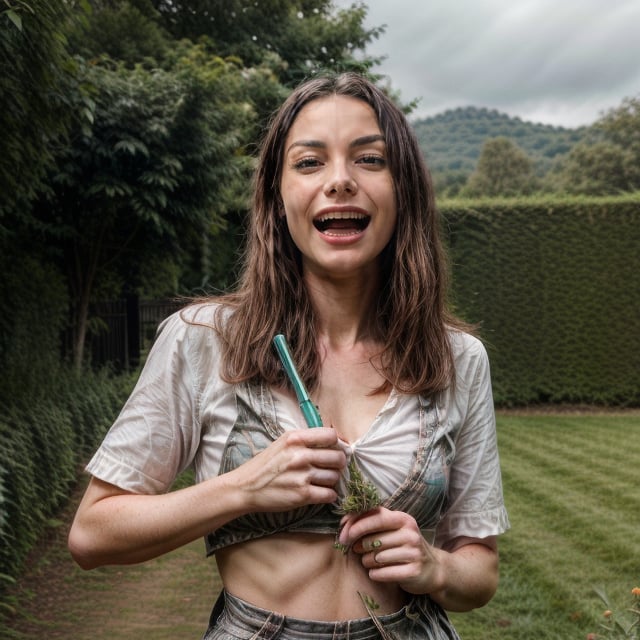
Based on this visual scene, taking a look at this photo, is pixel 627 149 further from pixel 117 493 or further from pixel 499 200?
pixel 117 493

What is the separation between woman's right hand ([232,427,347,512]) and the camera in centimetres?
123

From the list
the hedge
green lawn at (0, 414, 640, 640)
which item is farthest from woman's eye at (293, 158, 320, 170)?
the hedge

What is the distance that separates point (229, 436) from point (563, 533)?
19.5ft

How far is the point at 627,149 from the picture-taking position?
A: 46125 millimetres

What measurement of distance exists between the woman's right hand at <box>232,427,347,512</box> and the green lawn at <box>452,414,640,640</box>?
141 cm

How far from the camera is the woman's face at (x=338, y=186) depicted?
1.50m

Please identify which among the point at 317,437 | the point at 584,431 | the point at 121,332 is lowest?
the point at 584,431

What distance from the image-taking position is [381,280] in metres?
1.72

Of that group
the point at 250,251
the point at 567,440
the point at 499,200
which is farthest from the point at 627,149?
the point at 250,251

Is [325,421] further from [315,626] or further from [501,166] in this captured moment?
[501,166]

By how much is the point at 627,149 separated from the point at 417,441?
49320 millimetres

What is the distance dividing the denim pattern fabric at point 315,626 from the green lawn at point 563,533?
1.06 meters

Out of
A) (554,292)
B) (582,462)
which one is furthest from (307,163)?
(554,292)

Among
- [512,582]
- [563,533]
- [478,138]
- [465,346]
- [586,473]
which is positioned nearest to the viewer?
[465,346]
